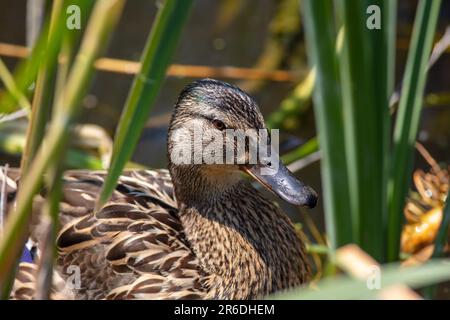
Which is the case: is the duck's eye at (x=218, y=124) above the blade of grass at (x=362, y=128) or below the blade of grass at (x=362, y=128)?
above

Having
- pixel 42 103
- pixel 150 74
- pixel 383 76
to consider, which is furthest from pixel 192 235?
pixel 42 103

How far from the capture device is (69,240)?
3.18m

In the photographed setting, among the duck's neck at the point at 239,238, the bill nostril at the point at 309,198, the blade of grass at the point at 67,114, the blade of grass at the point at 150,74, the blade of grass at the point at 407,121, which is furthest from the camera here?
the duck's neck at the point at 239,238

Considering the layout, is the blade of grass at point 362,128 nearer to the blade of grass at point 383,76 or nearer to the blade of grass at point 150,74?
the blade of grass at point 383,76

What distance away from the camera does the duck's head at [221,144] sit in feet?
9.39

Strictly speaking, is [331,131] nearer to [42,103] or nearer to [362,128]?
[362,128]

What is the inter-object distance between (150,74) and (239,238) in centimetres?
143

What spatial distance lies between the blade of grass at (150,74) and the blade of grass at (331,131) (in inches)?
19.5

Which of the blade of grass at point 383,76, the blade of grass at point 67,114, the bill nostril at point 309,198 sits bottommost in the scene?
the blade of grass at point 67,114

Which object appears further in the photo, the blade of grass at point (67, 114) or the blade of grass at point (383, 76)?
the blade of grass at point (383, 76)

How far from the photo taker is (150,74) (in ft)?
6.07

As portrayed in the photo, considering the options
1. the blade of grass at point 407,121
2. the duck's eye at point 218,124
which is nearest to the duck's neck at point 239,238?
the duck's eye at point 218,124

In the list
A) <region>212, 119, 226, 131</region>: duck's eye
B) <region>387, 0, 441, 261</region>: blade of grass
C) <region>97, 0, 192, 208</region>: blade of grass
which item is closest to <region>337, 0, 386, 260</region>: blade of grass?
<region>387, 0, 441, 261</region>: blade of grass
